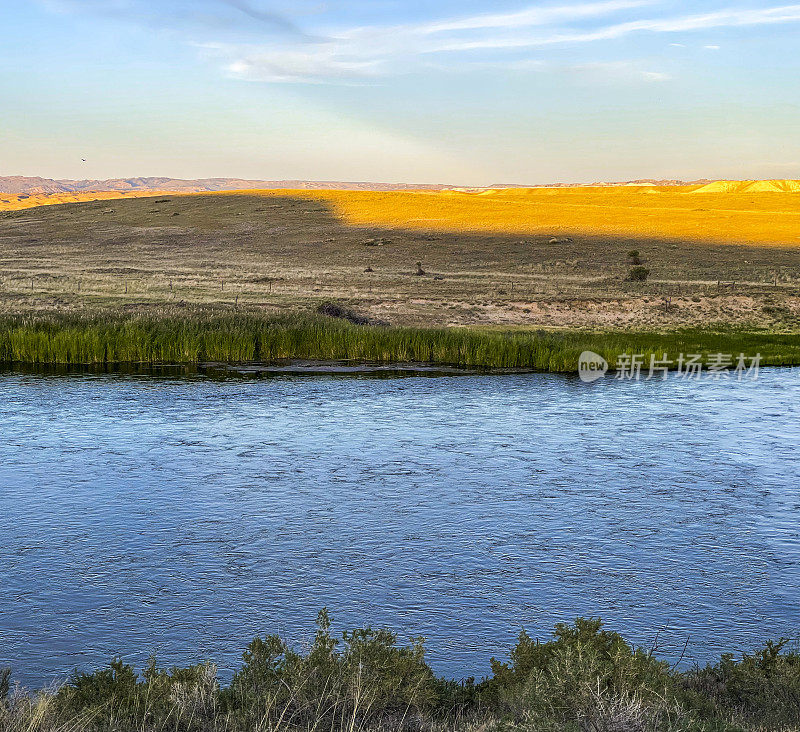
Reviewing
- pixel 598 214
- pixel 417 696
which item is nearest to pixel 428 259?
pixel 598 214

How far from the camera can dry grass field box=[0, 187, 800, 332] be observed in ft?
127

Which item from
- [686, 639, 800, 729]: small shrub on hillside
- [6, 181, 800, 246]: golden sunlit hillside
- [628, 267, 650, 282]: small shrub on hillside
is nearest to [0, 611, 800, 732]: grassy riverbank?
[686, 639, 800, 729]: small shrub on hillside

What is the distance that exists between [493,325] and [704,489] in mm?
20448

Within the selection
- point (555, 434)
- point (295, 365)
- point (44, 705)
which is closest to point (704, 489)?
point (555, 434)

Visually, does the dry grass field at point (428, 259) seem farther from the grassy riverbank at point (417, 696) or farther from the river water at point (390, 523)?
the grassy riverbank at point (417, 696)

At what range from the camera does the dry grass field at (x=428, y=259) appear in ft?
127

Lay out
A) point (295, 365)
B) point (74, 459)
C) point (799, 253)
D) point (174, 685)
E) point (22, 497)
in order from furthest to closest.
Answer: point (799, 253) < point (295, 365) < point (74, 459) < point (22, 497) < point (174, 685)

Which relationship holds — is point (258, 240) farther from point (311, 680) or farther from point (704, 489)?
point (311, 680)

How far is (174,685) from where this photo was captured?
7.10 m

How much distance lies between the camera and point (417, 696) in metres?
7.41

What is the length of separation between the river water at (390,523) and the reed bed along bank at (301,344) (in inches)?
215

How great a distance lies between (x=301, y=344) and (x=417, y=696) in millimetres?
23333

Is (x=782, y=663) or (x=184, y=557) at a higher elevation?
(x=782, y=663)

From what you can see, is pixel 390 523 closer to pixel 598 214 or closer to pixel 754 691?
pixel 754 691
